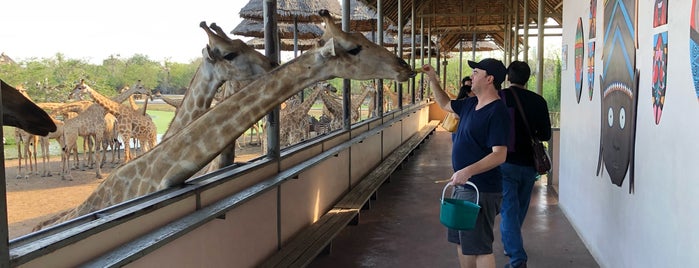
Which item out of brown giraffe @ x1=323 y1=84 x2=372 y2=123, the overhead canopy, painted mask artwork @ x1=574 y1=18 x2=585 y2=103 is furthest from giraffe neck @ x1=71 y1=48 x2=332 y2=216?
brown giraffe @ x1=323 y1=84 x2=372 y2=123

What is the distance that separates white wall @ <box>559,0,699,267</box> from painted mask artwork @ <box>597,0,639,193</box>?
0.10 meters

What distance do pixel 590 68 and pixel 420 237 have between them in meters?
2.22

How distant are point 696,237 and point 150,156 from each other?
10.1 ft

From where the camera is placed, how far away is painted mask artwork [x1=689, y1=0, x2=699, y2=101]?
2.75 metres

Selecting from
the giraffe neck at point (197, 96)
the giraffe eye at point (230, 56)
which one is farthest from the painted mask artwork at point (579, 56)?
the giraffe neck at point (197, 96)

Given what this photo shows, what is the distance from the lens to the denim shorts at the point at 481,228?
3369mm

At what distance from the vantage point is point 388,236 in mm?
5645

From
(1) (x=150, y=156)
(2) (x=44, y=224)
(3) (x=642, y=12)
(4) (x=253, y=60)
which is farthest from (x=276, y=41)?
(3) (x=642, y=12)

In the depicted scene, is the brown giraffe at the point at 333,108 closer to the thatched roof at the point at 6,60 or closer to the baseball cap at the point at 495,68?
the thatched roof at the point at 6,60

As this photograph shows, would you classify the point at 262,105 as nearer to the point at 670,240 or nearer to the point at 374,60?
the point at 374,60

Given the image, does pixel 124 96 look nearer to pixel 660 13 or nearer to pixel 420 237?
pixel 420 237

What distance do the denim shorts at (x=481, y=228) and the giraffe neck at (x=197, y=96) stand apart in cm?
244

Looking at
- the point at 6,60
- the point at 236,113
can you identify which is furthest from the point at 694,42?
the point at 6,60

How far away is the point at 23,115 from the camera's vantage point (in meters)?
1.82
